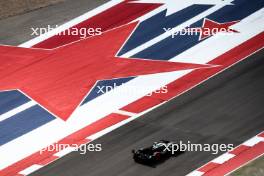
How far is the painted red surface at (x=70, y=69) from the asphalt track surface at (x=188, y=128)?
3047 mm

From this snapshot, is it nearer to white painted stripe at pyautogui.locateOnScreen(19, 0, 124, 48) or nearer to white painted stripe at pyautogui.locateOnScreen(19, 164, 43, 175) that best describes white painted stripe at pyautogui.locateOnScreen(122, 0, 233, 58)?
white painted stripe at pyautogui.locateOnScreen(19, 0, 124, 48)

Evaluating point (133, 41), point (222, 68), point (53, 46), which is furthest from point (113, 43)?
point (222, 68)

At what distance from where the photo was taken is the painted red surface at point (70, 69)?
35094 mm

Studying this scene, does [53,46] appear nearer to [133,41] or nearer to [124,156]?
[133,41]

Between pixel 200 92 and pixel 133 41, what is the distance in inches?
276

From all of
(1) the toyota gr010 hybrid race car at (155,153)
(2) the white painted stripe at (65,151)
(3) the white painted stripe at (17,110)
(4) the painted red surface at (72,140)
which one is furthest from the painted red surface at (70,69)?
(1) the toyota gr010 hybrid race car at (155,153)

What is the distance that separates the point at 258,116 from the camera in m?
31.1

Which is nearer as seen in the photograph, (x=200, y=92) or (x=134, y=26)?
(x=200, y=92)

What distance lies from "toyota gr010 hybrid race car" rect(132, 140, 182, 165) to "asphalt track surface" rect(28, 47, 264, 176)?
0.83 ft

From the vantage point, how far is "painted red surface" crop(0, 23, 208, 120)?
1382 inches

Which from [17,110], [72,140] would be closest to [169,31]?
[17,110]

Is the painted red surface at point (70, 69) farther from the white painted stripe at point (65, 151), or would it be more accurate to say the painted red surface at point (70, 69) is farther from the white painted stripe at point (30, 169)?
the white painted stripe at point (30, 169)

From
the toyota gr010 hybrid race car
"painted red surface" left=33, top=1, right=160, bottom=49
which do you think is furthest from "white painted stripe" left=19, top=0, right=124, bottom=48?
the toyota gr010 hybrid race car

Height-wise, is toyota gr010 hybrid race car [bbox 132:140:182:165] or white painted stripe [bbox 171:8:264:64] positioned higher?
white painted stripe [bbox 171:8:264:64]
